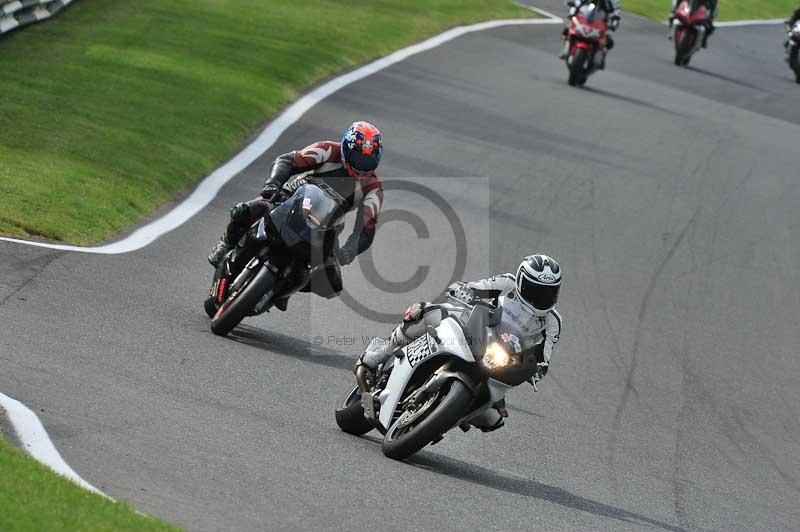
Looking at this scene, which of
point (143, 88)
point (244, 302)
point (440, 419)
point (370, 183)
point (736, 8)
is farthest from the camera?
point (736, 8)

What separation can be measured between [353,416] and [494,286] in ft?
4.16

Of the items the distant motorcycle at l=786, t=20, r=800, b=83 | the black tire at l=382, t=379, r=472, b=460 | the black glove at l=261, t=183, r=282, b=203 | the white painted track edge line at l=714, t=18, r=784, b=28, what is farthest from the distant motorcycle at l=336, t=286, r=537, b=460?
the white painted track edge line at l=714, t=18, r=784, b=28

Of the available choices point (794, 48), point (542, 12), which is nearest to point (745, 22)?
point (794, 48)

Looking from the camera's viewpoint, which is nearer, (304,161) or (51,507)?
(51,507)

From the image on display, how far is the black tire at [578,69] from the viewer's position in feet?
87.2

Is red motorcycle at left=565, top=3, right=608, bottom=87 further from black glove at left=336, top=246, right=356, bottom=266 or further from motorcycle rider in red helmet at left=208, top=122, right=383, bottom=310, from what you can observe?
black glove at left=336, top=246, right=356, bottom=266

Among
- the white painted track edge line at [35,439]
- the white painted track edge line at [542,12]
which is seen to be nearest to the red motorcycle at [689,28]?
the white painted track edge line at [542,12]

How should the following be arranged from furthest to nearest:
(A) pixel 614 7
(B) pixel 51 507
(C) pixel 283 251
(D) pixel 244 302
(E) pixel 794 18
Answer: (E) pixel 794 18 < (A) pixel 614 7 < (C) pixel 283 251 < (D) pixel 244 302 < (B) pixel 51 507

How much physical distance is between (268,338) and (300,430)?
258 cm

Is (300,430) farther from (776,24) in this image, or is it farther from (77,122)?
(776,24)

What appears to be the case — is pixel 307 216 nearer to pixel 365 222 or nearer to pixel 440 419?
pixel 365 222

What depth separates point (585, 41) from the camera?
26.5 m

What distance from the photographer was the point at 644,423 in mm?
11719

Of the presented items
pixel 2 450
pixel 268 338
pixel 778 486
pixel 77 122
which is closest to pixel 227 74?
pixel 77 122
